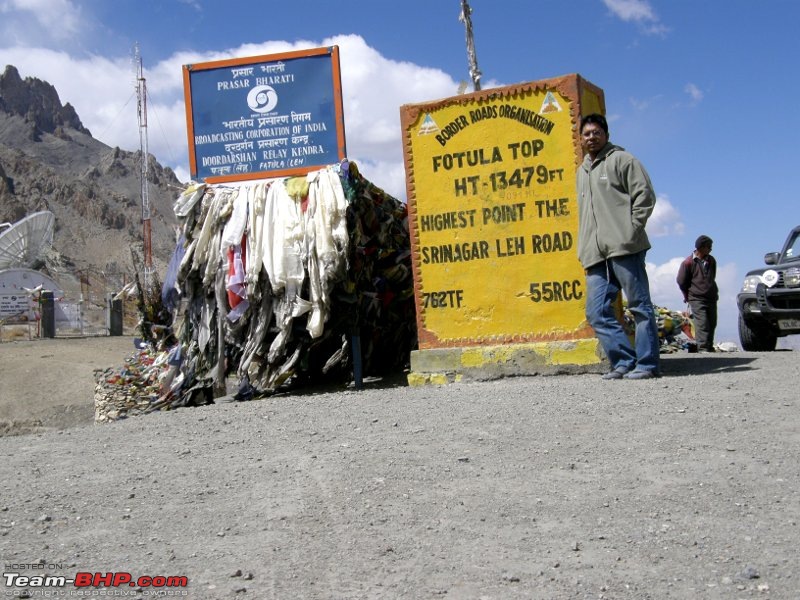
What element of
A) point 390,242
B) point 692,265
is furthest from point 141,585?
point 692,265

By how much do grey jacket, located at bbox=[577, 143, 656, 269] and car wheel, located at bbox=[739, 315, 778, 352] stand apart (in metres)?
6.46

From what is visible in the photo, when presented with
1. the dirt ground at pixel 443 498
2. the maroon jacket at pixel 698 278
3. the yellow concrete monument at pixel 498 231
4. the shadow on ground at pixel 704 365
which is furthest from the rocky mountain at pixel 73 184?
the dirt ground at pixel 443 498

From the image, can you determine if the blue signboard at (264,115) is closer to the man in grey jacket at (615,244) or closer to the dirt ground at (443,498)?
the man in grey jacket at (615,244)

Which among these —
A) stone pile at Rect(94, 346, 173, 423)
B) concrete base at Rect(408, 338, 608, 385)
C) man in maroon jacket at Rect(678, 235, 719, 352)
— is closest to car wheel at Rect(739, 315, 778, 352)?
man in maroon jacket at Rect(678, 235, 719, 352)

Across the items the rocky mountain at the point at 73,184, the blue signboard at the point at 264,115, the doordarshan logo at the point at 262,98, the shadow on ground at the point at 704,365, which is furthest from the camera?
the rocky mountain at the point at 73,184

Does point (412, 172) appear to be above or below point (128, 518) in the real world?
above

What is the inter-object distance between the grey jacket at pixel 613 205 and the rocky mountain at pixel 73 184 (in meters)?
66.5

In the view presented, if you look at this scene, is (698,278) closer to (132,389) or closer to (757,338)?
(757,338)

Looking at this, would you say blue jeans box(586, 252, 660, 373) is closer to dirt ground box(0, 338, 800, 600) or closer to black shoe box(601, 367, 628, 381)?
black shoe box(601, 367, 628, 381)

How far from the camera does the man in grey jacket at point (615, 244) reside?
5.95 m

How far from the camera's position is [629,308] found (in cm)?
609

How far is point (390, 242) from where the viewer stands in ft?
27.0

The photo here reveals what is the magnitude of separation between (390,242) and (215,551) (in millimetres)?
5277

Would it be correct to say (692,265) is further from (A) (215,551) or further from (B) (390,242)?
(A) (215,551)
